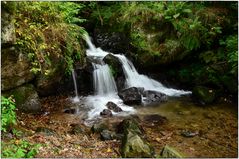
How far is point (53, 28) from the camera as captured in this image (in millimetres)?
9156

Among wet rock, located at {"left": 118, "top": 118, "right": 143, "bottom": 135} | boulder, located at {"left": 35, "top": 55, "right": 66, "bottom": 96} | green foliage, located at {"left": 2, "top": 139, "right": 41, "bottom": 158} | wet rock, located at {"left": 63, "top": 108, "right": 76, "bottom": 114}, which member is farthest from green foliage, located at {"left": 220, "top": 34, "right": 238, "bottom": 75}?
green foliage, located at {"left": 2, "top": 139, "right": 41, "bottom": 158}

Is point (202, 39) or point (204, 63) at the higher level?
point (202, 39)

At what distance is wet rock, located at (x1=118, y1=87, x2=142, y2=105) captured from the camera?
11102 millimetres

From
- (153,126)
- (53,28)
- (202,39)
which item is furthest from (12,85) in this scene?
(202,39)

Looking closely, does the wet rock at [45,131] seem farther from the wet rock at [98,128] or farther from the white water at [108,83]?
the white water at [108,83]

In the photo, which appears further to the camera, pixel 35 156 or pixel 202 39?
pixel 202 39

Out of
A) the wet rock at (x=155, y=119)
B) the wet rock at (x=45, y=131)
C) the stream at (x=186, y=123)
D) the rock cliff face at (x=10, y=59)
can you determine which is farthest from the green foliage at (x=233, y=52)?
the rock cliff face at (x=10, y=59)

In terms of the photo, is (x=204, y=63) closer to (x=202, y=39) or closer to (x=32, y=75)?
(x=202, y=39)

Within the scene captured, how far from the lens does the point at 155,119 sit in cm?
962

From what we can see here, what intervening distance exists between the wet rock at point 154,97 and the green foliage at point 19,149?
5731 mm

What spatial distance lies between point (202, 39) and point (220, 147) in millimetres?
5817

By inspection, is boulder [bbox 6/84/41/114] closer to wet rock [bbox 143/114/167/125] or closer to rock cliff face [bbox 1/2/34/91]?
rock cliff face [bbox 1/2/34/91]

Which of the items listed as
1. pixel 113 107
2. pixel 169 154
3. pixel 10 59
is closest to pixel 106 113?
pixel 113 107

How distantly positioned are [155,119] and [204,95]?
2.61m
